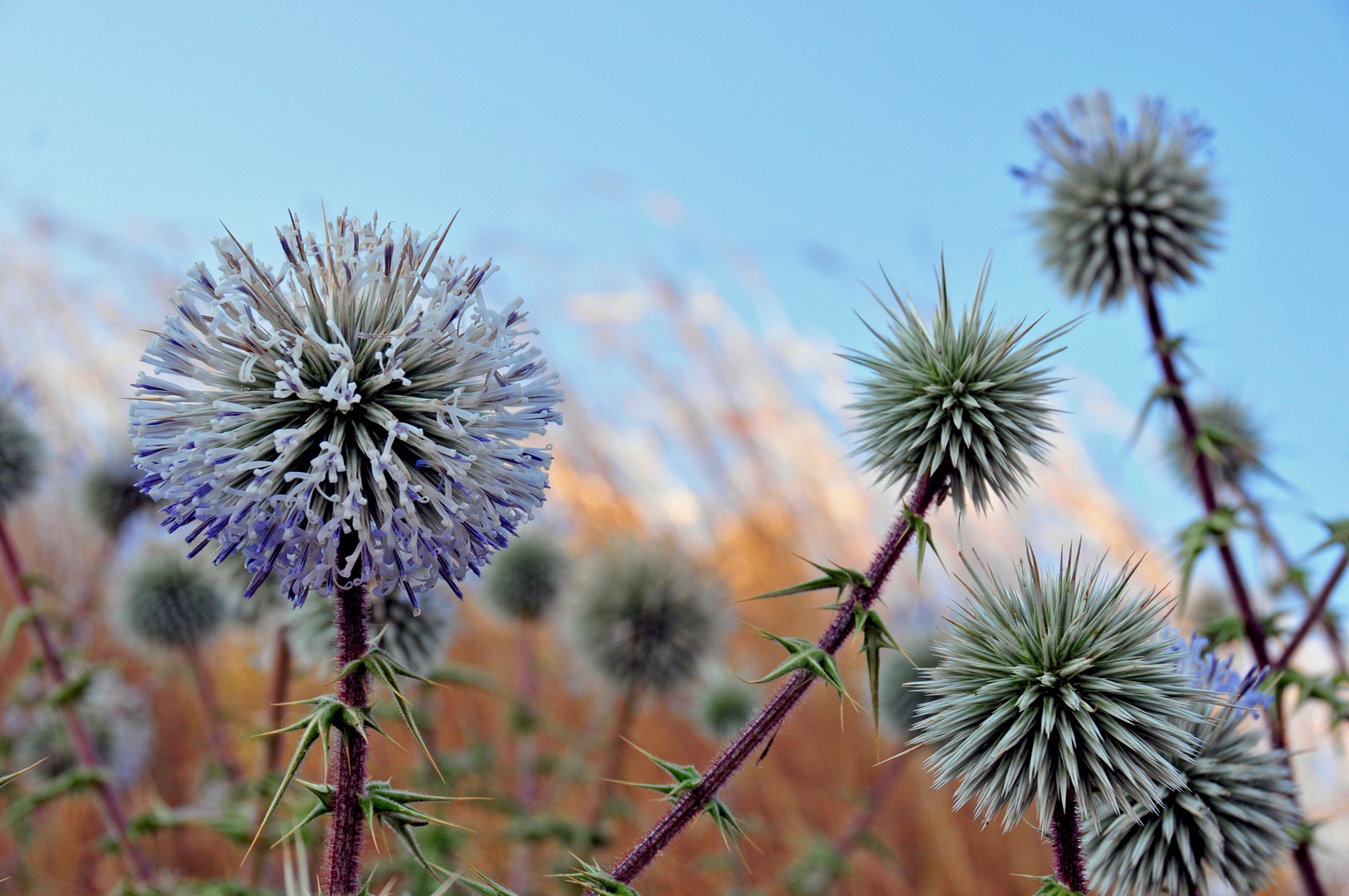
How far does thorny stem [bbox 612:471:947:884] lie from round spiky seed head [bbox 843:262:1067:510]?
0.69 feet

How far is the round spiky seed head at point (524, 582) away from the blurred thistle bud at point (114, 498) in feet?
6.41

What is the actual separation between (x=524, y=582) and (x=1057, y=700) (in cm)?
372

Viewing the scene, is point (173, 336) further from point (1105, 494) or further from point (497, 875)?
point (1105, 494)

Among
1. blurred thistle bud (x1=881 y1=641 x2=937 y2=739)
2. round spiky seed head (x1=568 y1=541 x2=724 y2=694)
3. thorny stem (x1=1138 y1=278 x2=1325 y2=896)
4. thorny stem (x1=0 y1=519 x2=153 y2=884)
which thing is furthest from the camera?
round spiky seed head (x1=568 y1=541 x2=724 y2=694)

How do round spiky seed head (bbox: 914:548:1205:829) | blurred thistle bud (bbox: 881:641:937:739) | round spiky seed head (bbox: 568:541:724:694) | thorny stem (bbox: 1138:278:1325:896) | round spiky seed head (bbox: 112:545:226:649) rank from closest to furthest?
round spiky seed head (bbox: 914:548:1205:829) → thorny stem (bbox: 1138:278:1325:896) → blurred thistle bud (bbox: 881:641:937:739) → round spiky seed head (bbox: 112:545:226:649) → round spiky seed head (bbox: 568:541:724:694)

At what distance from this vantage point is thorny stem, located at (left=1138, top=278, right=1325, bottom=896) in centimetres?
251

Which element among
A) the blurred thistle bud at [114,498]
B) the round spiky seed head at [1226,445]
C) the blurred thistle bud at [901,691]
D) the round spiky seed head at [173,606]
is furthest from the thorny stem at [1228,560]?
the blurred thistle bud at [114,498]

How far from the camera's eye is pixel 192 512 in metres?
1.65

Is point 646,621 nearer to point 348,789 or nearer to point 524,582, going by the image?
point 524,582

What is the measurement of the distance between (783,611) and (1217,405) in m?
4.10

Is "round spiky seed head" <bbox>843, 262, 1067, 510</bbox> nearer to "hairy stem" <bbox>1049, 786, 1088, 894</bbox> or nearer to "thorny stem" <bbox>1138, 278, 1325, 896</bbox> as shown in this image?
"hairy stem" <bbox>1049, 786, 1088, 894</bbox>

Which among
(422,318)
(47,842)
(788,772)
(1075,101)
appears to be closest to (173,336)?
(422,318)

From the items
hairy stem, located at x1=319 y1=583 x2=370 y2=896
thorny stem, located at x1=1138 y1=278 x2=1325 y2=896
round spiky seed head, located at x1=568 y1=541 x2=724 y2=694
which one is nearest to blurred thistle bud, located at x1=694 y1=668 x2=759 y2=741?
round spiky seed head, located at x1=568 y1=541 x2=724 y2=694

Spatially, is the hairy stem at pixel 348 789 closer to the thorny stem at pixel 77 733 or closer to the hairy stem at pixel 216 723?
the thorny stem at pixel 77 733
